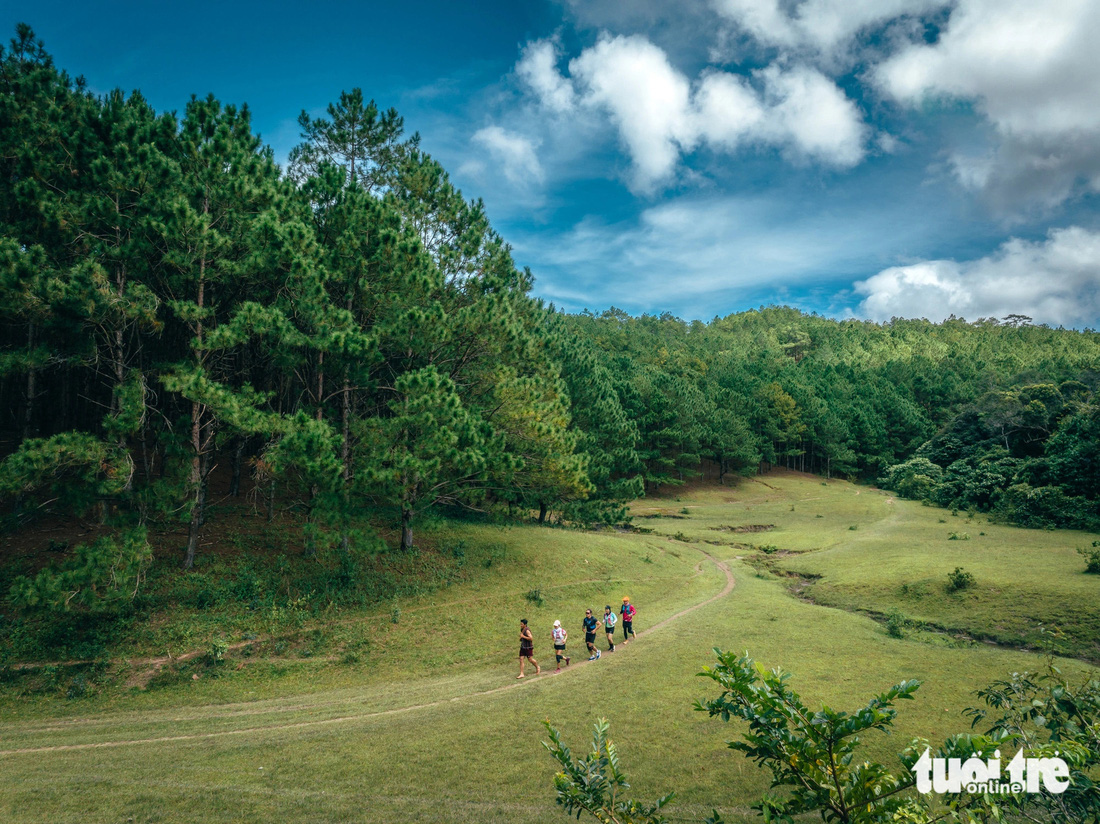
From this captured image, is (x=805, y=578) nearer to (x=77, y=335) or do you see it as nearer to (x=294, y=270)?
(x=294, y=270)

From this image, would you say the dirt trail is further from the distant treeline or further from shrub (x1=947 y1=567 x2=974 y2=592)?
the distant treeline

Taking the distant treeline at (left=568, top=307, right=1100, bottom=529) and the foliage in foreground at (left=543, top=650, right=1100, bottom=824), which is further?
the distant treeline at (left=568, top=307, right=1100, bottom=529)

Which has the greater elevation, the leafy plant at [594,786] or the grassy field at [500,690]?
the leafy plant at [594,786]

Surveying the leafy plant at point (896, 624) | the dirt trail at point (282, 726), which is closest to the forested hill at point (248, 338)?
the dirt trail at point (282, 726)

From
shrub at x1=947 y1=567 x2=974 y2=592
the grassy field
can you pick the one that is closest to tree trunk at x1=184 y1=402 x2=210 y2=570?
the grassy field

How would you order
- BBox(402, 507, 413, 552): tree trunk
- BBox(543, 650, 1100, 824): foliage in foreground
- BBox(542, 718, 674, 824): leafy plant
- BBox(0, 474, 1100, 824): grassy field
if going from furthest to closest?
BBox(402, 507, 413, 552): tree trunk, BBox(0, 474, 1100, 824): grassy field, BBox(542, 718, 674, 824): leafy plant, BBox(543, 650, 1100, 824): foliage in foreground

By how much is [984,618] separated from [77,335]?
31.8 metres

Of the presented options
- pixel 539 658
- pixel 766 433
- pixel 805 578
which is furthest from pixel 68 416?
pixel 766 433

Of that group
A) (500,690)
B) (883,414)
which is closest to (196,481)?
(500,690)

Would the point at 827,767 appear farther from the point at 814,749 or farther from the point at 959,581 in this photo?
the point at 959,581

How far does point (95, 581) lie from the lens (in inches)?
595

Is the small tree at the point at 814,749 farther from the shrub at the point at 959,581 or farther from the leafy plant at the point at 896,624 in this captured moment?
the shrub at the point at 959,581

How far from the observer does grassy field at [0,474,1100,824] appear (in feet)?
30.3

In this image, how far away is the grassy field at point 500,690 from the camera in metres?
9.24
